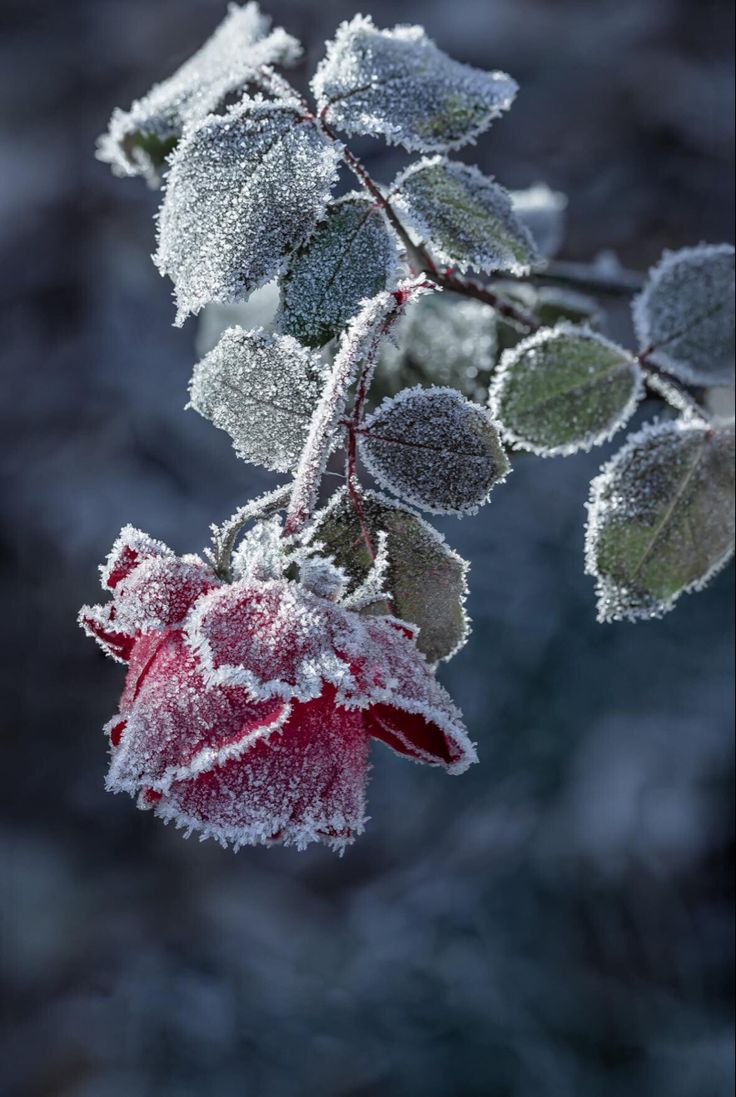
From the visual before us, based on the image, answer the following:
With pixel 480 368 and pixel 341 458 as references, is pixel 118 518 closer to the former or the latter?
pixel 480 368

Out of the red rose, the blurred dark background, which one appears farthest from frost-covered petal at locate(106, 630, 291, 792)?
the blurred dark background

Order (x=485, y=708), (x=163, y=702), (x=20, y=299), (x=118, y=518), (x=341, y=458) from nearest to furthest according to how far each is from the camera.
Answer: (x=163, y=702), (x=341, y=458), (x=485, y=708), (x=118, y=518), (x=20, y=299)

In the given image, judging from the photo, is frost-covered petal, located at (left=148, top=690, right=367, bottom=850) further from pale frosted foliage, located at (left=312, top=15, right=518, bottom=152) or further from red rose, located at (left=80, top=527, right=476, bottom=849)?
pale frosted foliage, located at (left=312, top=15, right=518, bottom=152)

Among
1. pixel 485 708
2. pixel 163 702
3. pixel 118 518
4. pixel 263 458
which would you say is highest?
pixel 118 518

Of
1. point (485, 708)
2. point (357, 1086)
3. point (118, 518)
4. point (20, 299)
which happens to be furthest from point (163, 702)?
point (20, 299)

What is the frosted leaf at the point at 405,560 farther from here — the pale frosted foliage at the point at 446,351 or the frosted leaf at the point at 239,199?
the pale frosted foliage at the point at 446,351

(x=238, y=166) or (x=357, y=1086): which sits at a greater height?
(x=238, y=166)
